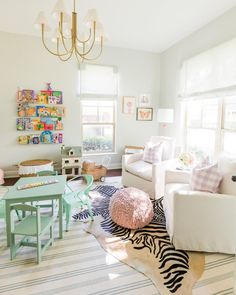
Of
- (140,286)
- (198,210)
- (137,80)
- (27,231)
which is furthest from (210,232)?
(137,80)

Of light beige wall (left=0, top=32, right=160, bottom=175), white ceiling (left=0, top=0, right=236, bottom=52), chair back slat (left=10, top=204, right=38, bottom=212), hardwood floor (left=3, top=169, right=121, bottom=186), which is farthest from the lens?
light beige wall (left=0, top=32, right=160, bottom=175)

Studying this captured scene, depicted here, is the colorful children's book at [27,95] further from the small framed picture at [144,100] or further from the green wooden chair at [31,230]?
the green wooden chair at [31,230]

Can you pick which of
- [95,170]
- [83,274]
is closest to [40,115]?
[95,170]

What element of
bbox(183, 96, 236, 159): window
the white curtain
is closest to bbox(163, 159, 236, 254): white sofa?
bbox(183, 96, 236, 159): window

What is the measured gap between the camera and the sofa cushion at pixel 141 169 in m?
3.39

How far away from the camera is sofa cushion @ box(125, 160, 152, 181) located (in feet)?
11.1

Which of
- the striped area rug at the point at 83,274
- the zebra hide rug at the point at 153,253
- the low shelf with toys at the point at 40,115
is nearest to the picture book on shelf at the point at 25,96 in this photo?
the low shelf with toys at the point at 40,115

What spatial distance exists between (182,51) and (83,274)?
4290 millimetres

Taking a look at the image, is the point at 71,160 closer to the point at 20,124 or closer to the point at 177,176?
the point at 20,124

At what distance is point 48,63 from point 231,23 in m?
3.38

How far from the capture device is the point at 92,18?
7.13ft

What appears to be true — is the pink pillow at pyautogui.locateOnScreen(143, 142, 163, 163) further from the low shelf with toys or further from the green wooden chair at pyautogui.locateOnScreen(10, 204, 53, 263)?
the green wooden chair at pyautogui.locateOnScreen(10, 204, 53, 263)

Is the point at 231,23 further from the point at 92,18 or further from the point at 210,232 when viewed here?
the point at 210,232

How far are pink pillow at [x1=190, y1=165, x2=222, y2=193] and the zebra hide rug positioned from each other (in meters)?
0.64
